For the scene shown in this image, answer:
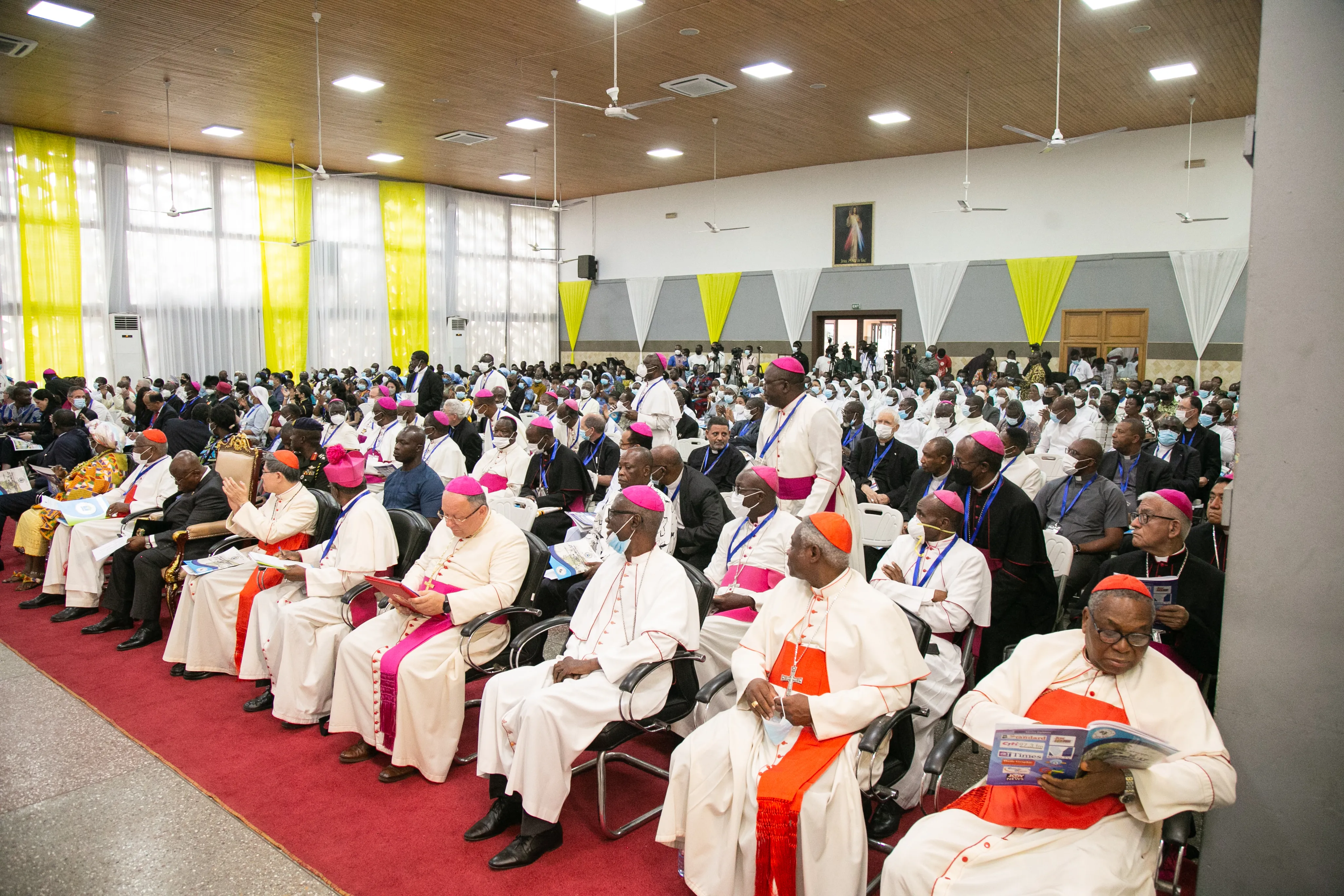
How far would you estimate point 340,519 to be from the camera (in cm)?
465

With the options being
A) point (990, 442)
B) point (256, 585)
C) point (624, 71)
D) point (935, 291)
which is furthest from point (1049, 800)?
point (935, 291)

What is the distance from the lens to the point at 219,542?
216 inches

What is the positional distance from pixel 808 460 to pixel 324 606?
2660mm

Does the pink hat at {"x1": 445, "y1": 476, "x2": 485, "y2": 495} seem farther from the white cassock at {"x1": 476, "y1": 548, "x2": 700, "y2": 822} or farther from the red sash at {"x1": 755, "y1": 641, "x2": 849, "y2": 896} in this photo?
the red sash at {"x1": 755, "y1": 641, "x2": 849, "y2": 896}

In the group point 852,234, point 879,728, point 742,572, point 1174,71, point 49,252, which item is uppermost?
point 1174,71

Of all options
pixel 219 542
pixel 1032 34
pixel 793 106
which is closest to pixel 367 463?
pixel 219 542

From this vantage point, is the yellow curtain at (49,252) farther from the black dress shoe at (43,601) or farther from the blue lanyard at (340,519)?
the blue lanyard at (340,519)

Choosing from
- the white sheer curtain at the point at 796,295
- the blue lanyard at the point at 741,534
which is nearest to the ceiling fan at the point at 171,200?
the white sheer curtain at the point at 796,295

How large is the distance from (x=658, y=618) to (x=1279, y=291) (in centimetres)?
236

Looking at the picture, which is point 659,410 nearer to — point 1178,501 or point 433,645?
point 433,645

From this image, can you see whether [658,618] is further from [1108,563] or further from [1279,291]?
[1279,291]

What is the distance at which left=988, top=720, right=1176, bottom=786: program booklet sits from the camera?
220 centimetres

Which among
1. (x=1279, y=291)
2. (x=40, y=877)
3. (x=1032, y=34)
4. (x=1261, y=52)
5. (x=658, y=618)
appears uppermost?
(x=1032, y=34)

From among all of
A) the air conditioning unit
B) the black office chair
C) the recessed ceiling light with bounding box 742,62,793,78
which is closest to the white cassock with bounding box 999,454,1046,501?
the black office chair
